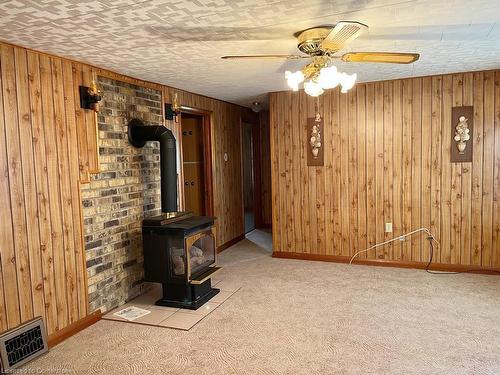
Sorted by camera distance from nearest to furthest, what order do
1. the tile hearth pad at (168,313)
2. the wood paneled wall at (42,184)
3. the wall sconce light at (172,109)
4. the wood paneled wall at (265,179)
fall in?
the wood paneled wall at (42,184)
the tile hearth pad at (168,313)
the wall sconce light at (172,109)
the wood paneled wall at (265,179)

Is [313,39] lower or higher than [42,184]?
higher

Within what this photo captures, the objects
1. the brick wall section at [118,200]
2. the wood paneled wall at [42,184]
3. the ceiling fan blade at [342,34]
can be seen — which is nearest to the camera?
the ceiling fan blade at [342,34]

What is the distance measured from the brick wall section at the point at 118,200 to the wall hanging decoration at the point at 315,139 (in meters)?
2.03

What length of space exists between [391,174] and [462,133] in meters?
0.88

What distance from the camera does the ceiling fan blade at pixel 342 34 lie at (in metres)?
1.84

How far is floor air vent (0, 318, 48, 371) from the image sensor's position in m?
2.46

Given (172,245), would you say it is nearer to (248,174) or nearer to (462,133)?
(462,133)

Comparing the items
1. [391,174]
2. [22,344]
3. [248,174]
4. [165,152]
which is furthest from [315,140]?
[22,344]

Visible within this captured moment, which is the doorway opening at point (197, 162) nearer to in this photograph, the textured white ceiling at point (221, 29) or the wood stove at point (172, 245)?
the wood stove at point (172, 245)

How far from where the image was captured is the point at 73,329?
10.0ft

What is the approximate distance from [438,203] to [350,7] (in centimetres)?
306

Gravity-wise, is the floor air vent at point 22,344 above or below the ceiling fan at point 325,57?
below

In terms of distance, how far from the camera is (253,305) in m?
3.49

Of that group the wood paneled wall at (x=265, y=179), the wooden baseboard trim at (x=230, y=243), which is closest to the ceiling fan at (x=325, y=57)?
the wooden baseboard trim at (x=230, y=243)
